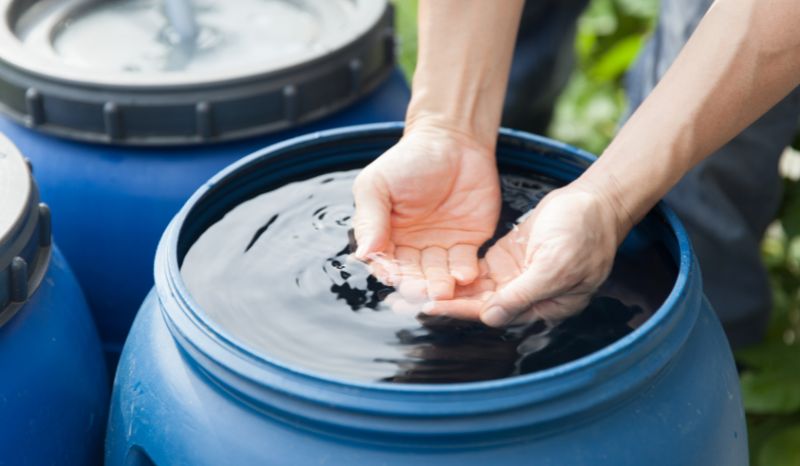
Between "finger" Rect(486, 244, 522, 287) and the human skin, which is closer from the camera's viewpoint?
the human skin

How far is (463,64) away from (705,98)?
1.34 ft

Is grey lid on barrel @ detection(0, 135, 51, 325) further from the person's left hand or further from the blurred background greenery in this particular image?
the blurred background greenery

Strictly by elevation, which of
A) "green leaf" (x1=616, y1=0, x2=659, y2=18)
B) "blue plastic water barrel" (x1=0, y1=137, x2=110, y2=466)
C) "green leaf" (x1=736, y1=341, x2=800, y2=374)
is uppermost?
"blue plastic water barrel" (x1=0, y1=137, x2=110, y2=466)

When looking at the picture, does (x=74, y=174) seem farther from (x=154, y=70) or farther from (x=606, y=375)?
(x=606, y=375)

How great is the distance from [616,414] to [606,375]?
0.06 meters

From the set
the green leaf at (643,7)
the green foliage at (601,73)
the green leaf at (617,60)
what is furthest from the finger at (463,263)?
the green leaf at (617,60)

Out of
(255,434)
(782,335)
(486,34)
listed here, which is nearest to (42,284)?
(255,434)

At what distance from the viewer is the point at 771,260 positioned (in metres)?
2.61

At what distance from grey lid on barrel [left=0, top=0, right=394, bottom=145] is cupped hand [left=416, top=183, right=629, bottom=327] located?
49 cm

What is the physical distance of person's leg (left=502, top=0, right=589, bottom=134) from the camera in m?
2.64

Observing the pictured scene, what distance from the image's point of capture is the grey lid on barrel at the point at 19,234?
1350mm

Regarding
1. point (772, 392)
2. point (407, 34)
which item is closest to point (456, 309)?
point (772, 392)

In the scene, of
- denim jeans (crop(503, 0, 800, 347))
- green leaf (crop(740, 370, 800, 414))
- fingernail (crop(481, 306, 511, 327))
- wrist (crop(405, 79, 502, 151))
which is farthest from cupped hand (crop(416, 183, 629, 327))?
green leaf (crop(740, 370, 800, 414))

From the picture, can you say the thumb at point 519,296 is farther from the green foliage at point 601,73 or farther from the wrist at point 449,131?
the green foliage at point 601,73
